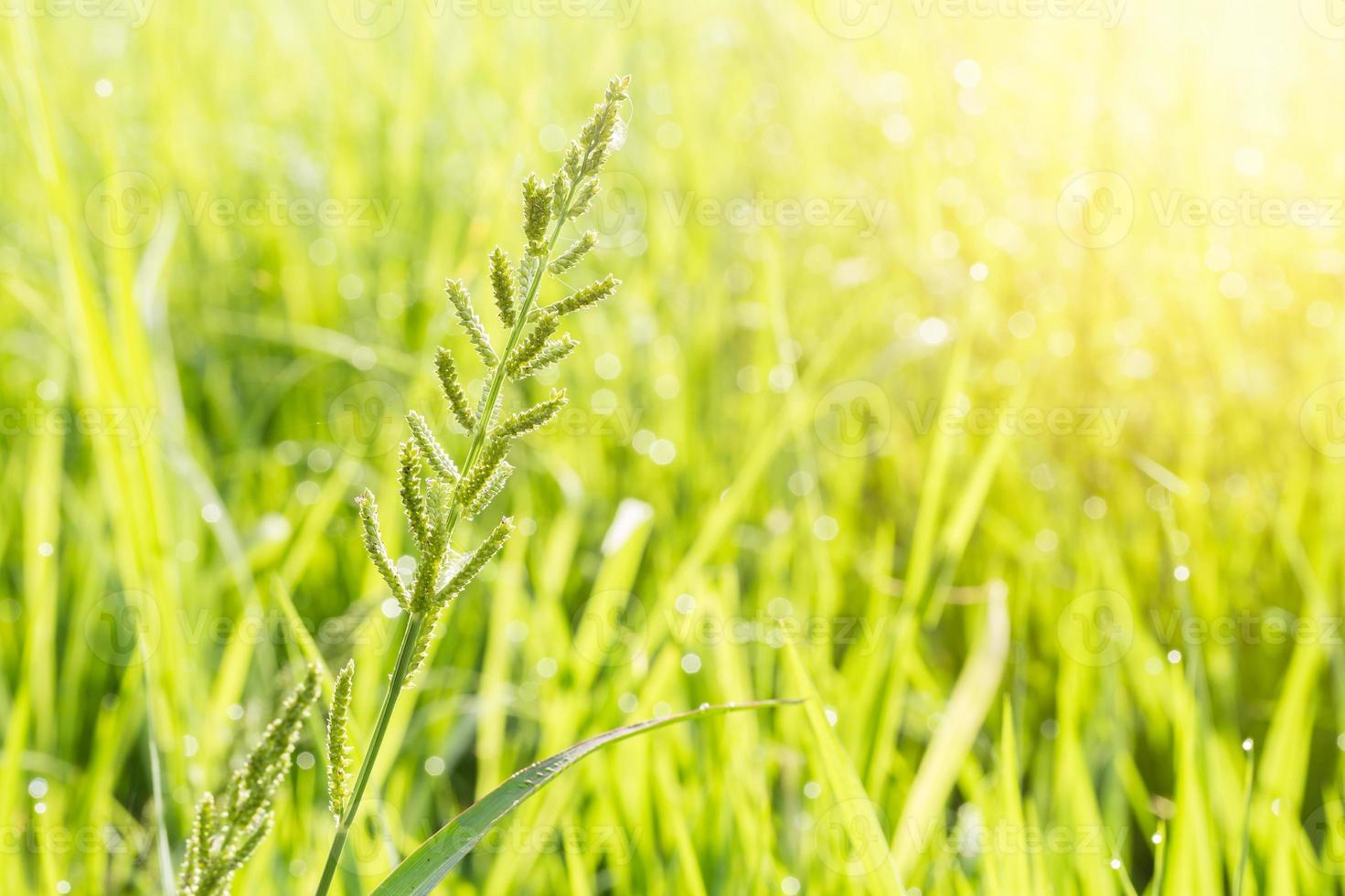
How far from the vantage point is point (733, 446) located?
2.11 meters

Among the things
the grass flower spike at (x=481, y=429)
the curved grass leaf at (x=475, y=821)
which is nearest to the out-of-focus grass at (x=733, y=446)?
the curved grass leaf at (x=475, y=821)

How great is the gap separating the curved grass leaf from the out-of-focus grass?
0.27 m

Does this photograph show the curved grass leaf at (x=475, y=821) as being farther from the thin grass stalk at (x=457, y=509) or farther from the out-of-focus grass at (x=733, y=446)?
the out-of-focus grass at (x=733, y=446)

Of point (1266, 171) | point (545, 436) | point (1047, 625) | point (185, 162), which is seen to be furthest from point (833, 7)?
point (1047, 625)

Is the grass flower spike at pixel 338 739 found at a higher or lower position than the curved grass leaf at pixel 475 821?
higher

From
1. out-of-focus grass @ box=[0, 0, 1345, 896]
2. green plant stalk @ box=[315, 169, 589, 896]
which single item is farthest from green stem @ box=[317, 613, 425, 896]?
out-of-focus grass @ box=[0, 0, 1345, 896]

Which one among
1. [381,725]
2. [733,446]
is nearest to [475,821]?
[381,725]

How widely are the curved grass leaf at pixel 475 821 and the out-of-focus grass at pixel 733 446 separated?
0.90ft

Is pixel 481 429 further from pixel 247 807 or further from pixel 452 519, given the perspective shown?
pixel 247 807

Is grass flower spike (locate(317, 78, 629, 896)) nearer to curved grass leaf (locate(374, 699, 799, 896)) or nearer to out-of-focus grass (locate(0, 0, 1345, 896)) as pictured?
curved grass leaf (locate(374, 699, 799, 896))

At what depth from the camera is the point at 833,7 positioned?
423 cm

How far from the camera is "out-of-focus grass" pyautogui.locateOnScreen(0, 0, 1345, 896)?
1.17 metres

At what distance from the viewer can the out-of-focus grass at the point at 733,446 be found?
1173 millimetres

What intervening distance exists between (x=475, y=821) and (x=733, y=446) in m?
1.61
